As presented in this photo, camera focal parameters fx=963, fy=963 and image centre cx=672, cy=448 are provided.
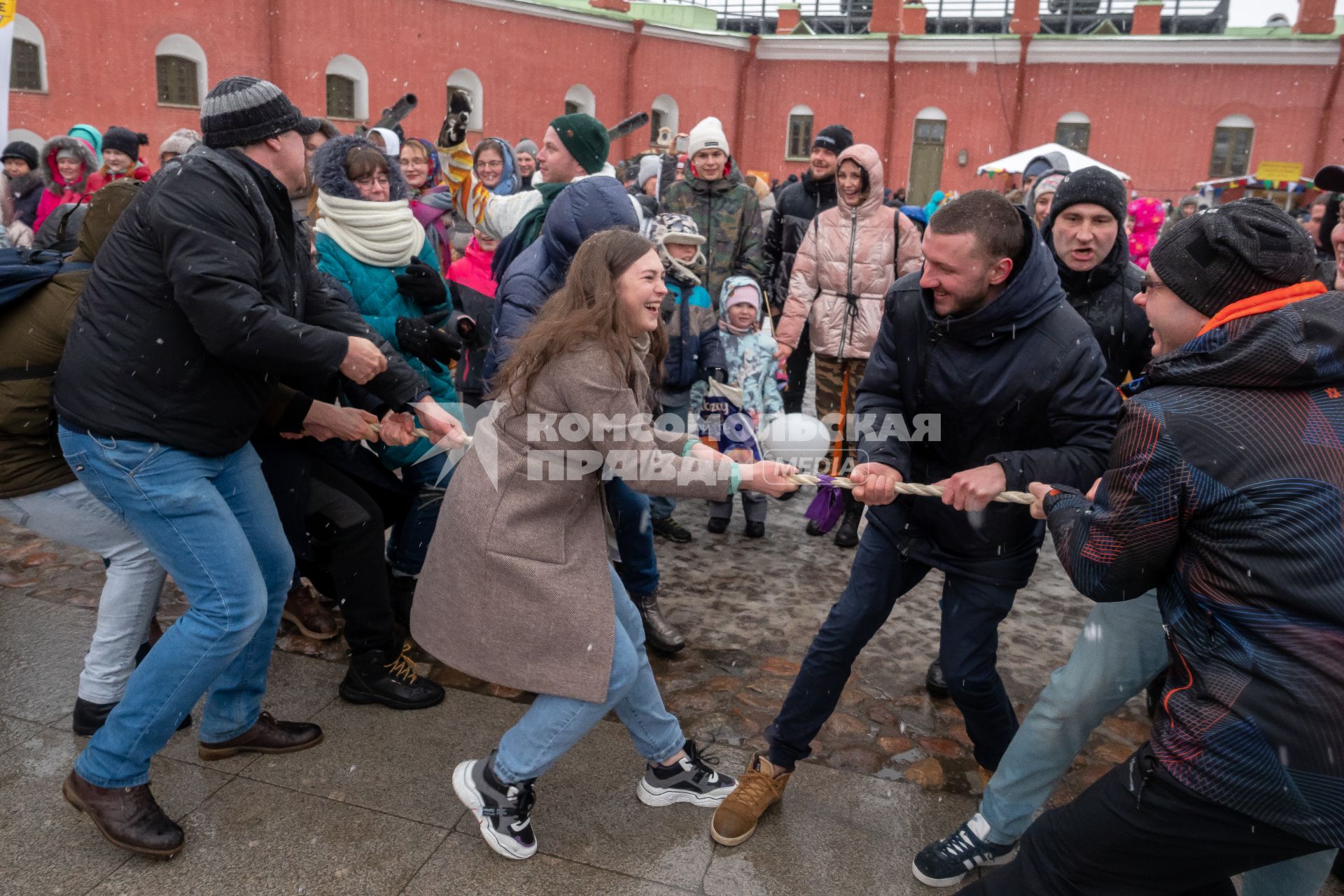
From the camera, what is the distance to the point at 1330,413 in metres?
1.76

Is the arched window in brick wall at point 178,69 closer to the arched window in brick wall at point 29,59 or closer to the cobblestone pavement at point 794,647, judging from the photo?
the arched window in brick wall at point 29,59

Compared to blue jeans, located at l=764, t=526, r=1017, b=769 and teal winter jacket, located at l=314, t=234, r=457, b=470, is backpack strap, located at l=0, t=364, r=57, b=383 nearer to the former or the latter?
teal winter jacket, located at l=314, t=234, r=457, b=470

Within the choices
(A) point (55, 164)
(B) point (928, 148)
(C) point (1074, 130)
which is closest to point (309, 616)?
(A) point (55, 164)

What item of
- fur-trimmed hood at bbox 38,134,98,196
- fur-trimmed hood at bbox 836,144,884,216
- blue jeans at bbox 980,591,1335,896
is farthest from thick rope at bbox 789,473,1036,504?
fur-trimmed hood at bbox 38,134,98,196

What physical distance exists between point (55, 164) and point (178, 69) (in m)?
16.4

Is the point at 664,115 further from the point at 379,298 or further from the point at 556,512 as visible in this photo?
the point at 556,512

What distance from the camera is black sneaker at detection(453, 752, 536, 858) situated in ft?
9.11

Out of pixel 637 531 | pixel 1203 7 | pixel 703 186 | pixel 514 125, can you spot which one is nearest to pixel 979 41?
pixel 1203 7

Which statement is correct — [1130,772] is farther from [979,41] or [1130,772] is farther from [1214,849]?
[979,41]

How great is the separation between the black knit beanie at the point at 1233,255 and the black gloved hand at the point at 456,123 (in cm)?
469

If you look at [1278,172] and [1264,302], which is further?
[1278,172]

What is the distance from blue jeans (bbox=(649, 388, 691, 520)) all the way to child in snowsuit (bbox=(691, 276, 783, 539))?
0.24 meters

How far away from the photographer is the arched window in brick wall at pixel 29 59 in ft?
64.5

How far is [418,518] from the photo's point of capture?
4246 millimetres
